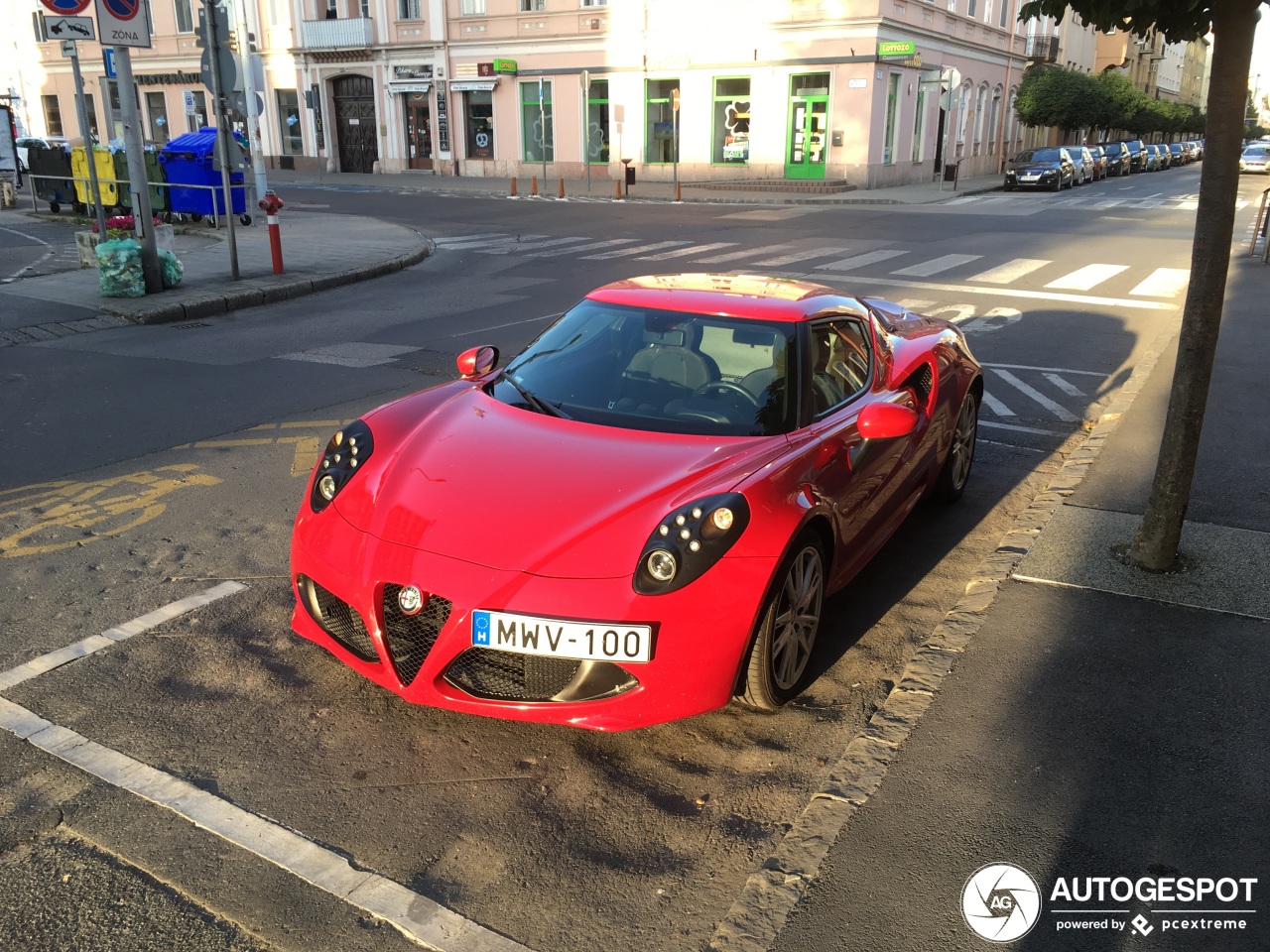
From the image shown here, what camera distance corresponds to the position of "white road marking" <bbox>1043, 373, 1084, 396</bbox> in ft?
29.9

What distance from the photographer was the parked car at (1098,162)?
45062 millimetres

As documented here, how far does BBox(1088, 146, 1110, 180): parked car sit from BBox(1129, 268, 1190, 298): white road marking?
31.5 m

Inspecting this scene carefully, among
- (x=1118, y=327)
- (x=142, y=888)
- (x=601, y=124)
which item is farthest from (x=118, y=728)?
(x=601, y=124)

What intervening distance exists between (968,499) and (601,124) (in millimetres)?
37976

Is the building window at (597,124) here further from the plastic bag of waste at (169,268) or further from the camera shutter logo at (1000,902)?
the camera shutter logo at (1000,902)

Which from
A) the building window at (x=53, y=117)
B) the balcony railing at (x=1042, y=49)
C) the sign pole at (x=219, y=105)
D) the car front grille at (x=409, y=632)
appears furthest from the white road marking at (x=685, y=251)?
the building window at (x=53, y=117)

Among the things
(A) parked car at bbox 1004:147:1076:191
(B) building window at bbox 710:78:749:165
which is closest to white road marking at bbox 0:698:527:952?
(B) building window at bbox 710:78:749:165

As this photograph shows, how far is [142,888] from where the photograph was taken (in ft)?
9.66

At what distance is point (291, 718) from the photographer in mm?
3840

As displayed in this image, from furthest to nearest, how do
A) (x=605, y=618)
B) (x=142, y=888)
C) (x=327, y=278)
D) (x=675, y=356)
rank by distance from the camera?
(x=327, y=278) → (x=675, y=356) → (x=605, y=618) → (x=142, y=888)

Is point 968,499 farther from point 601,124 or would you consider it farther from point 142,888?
point 601,124

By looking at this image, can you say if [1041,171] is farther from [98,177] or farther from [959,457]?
[959,457]

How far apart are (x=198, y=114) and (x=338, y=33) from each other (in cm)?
854

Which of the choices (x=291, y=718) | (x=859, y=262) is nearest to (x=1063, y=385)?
(x=291, y=718)
